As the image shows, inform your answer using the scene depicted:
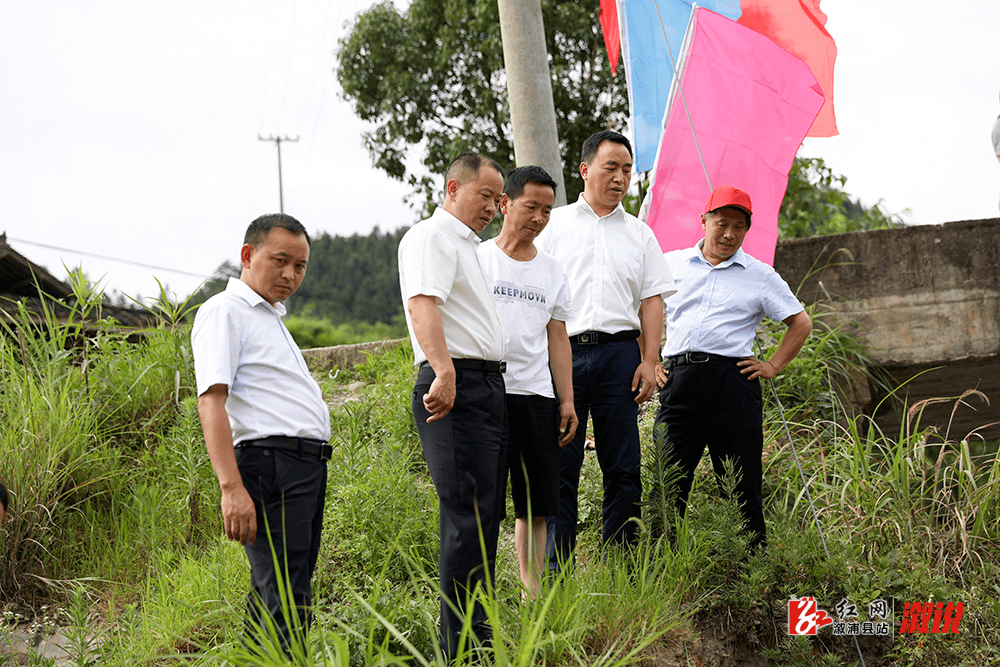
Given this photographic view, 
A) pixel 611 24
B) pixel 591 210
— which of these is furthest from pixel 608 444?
pixel 611 24

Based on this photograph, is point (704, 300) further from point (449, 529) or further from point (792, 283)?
point (792, 283)

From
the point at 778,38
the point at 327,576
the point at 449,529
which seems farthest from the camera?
the point at 778,38

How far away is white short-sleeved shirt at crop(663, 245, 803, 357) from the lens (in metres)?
3.41

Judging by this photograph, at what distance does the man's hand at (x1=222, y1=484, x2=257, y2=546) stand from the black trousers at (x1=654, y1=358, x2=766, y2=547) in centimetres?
178

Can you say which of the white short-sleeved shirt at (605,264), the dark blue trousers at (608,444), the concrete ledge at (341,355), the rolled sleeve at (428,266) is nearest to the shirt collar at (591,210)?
the white short-sleeved shirt at (605,264)

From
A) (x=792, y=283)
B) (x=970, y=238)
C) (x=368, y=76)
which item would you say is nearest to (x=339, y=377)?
(x=792, y=283)

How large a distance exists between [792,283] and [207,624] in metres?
4.51

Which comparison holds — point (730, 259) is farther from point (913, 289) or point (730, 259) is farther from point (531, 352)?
point (913, 289)

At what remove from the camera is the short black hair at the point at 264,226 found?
2410 millimetres

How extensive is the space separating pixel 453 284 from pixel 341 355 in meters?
4.25

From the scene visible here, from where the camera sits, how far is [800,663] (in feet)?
9.90

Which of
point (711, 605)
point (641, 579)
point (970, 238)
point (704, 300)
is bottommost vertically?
point (711, 605)

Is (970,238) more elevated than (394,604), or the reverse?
(970,238)

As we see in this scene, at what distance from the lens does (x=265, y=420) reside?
2291 millimetres
